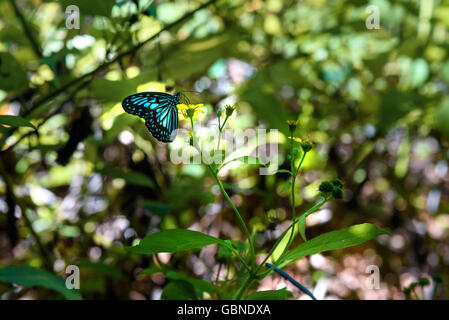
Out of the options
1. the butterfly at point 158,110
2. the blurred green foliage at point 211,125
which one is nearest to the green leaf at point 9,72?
the blurred green foliage at point 211,125

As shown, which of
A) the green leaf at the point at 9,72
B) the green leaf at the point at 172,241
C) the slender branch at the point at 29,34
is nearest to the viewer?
the green leaf at the point at 172,241

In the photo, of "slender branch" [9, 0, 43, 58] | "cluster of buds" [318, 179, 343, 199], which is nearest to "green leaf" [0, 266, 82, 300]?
"cluster of buds" [318, 179, 343, 199]

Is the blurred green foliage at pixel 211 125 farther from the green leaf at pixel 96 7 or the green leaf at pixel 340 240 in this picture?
the green leaf at pixel 340 240

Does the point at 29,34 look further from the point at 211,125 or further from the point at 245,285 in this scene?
the point at 245,285

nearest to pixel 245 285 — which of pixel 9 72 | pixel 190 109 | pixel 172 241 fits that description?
pixel 172 241

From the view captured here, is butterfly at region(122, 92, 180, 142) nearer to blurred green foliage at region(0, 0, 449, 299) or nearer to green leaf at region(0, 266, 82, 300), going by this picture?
blurred green foliage at region(0, 0, 449, 299)
